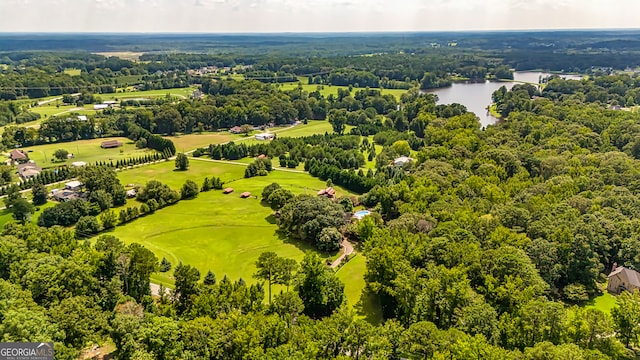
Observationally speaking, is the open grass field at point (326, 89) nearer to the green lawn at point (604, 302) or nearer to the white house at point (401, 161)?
the white house at point (401, 161)

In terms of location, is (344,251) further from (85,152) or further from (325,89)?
(325,89)

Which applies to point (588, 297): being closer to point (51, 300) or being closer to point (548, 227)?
point (548, 227)

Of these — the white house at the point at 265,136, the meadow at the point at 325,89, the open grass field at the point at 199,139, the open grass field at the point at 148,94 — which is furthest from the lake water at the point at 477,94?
the open grass field at the point at 148,94

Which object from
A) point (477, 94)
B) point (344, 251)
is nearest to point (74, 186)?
point (344, 251)

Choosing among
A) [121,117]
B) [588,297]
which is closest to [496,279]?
[588,297]

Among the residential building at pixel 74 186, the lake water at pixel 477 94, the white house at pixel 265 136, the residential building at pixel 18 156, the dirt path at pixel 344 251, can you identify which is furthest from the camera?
the lake water at pixel 477 94

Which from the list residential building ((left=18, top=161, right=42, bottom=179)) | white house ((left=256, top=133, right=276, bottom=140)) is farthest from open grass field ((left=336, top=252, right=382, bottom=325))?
white house ((left=256, top=133, right=276, bottom=140))

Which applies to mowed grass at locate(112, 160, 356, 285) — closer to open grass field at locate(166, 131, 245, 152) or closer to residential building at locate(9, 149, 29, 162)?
residential building at locate(9, 149, 29, 162)
